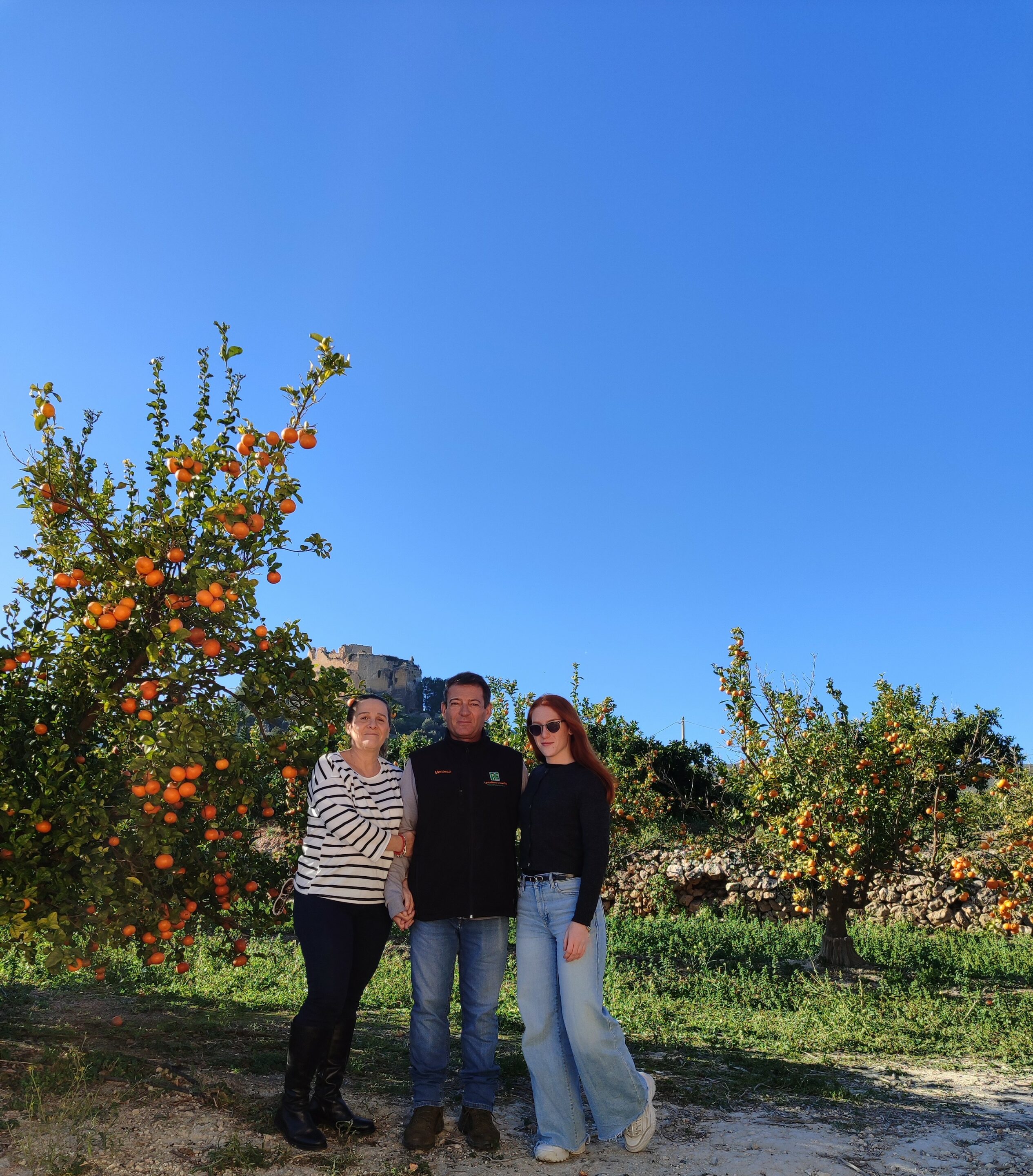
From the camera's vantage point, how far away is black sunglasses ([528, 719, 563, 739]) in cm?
382

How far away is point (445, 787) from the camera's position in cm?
378

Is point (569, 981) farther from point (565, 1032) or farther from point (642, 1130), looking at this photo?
point (642, 1130)

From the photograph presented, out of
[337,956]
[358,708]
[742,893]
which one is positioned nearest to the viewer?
[337,956]

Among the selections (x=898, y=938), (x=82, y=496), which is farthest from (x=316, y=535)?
(x=898, y=938)

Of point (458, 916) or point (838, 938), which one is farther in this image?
point (838, 938)

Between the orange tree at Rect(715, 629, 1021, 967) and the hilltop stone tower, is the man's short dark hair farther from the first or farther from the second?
the hilltop stone tower

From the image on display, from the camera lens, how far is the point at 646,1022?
711 cm

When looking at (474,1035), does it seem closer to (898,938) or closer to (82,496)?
(82,496)

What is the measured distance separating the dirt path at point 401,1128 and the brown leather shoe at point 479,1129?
41 millimetres

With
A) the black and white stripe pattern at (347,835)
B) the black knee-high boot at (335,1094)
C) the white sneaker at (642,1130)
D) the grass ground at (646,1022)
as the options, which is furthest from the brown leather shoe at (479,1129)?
the black and white stripe pattern at (347,835)

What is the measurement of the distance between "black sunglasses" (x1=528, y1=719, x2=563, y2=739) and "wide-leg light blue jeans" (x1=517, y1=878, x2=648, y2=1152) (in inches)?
26.0

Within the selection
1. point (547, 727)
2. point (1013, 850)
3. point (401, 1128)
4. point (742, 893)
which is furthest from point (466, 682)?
point (742, 893)

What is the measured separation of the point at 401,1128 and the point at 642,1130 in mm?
1127

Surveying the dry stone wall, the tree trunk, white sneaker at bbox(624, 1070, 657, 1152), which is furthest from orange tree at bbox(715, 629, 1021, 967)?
white sneaker at bbox(624, 1070, 657, 1152)
